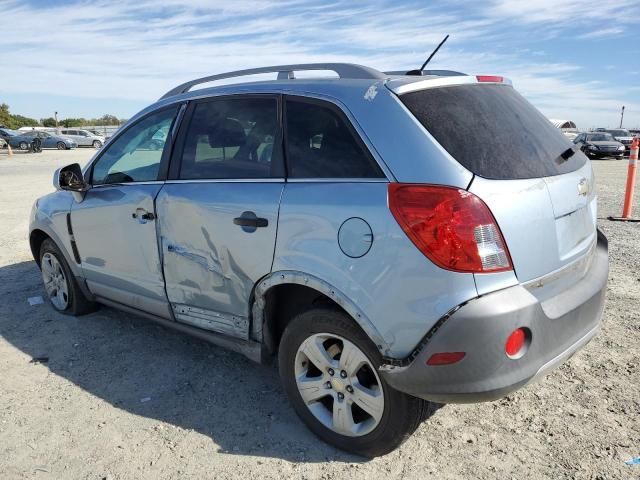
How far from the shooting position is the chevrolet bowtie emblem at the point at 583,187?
2689 mm

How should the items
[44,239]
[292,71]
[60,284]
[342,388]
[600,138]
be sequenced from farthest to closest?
[600,138]
[44,239]
[60,284]
[292,71]
[342,388]

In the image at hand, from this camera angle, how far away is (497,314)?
2107mm

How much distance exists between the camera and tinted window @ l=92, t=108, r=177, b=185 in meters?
3.52

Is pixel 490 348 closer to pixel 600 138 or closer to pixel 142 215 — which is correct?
pixel 142 215

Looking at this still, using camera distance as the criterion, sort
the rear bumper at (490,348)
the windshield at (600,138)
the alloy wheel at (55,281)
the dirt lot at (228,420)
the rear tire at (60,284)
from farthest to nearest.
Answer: the windshield at (600,138), the alloy wheel at (55,281), the rear tire at (60,284), the dirt lot at (228,420), the rear bumper at (490,348)

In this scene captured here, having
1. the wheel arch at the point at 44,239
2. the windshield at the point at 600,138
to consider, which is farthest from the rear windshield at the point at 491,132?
the windshield at the point at 600,138

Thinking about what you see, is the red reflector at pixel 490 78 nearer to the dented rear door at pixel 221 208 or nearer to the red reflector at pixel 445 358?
the dented rear door at pixel 221 208

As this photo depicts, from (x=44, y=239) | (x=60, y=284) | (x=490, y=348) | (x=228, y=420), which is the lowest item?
(x=228, y=420)

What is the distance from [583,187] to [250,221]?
5.72 ft

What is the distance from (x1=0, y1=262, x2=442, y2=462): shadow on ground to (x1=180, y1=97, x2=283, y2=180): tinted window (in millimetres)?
1336

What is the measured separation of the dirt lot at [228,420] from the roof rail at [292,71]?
1.87m

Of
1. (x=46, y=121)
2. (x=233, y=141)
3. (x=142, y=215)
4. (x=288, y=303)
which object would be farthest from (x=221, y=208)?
(x=46, y=121)

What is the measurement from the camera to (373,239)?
2.28 metres

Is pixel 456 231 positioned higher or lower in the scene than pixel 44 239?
higher
